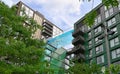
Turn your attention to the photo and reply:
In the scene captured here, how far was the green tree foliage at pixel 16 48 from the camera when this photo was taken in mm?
10870

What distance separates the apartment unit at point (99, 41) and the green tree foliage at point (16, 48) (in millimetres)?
31344

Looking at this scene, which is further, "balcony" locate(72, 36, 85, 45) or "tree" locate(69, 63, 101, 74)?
"balcony" locate(72, 36, 85, 45)

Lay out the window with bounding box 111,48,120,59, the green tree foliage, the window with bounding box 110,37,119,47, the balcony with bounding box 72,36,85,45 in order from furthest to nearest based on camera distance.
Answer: the balcony with bounding box 72,36,85,45
the window with bounding box 110,37,119,47
the window with bounding box 111,48,120,59
the green tree foliage

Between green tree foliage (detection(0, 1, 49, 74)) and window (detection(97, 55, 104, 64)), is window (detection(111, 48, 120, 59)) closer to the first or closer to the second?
window (detection(97, 55, 104, 64))

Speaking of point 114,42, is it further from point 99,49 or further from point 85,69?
point 85,69

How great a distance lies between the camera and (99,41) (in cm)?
5122

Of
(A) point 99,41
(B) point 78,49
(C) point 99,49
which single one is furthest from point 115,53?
(B) point 78,49

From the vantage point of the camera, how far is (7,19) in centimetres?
1248

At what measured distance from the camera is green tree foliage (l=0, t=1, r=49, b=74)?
1087cm

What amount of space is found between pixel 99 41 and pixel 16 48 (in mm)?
41667

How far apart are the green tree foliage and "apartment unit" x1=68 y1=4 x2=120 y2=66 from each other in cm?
3134

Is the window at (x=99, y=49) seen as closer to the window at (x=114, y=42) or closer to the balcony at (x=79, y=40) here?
the window at (x=114, y=42)

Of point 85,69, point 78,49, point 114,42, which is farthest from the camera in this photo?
point 78,49

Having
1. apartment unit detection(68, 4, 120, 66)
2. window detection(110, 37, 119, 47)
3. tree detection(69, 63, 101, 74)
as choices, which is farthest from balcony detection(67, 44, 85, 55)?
tree detection(69, 63, 101, 74)
